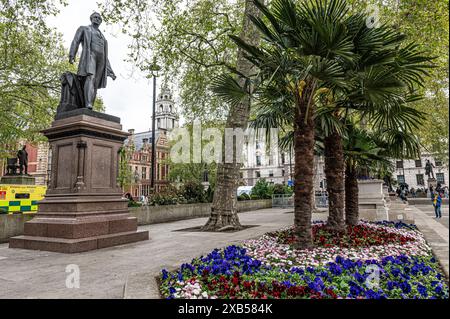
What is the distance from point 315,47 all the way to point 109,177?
19.1ft

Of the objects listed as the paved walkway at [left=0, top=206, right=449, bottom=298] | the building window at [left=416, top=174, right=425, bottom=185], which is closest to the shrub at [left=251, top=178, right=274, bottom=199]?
the paved walkway at [left=0, top=206, right=449, bottom=298]


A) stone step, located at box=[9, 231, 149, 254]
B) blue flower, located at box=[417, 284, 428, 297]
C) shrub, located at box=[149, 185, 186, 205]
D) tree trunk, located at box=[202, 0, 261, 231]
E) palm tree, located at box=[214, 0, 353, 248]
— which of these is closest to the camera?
blue flower, located at box=[417, 284, 428, 297]

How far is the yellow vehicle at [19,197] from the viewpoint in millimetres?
14414

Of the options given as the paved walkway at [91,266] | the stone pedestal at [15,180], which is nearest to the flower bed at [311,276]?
the paved walkway at [91,266]

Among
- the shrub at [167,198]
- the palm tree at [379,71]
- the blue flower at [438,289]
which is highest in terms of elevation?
the palm tree at [379,71]

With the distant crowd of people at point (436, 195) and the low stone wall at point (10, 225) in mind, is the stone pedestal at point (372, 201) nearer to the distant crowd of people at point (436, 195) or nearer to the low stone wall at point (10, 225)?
the distant crowd of people at point (436, 195)

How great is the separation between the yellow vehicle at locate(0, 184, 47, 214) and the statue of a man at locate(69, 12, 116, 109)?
29.7 ft

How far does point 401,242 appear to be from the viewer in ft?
19.9

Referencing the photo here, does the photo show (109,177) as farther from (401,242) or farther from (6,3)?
(6,3)

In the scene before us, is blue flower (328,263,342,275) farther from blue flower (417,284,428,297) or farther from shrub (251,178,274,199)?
shrub (251,178,274,199)

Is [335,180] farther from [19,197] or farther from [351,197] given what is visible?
[19,197]

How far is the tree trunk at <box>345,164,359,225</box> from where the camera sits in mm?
8117

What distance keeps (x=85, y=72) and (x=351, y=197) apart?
7905mm

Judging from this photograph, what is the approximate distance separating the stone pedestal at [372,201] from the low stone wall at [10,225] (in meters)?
11.6
